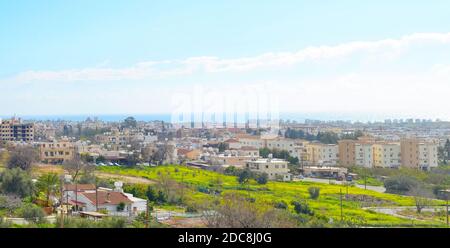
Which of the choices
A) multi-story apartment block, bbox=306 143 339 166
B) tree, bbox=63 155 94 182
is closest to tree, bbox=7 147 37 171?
tree, bbox=63 155 94 182

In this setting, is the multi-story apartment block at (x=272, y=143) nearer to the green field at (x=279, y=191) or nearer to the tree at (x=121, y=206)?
the green field at (x=279, y=191)

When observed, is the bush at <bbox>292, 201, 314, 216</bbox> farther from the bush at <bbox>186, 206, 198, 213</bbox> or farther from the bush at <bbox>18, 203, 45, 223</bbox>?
the bush at <bbox>18, 203, 45, 223</bbox>

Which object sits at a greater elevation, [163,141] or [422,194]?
[163,141]
